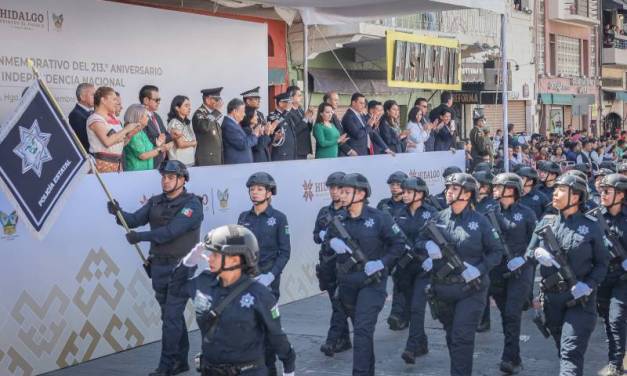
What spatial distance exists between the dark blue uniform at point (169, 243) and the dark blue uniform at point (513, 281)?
127 inches

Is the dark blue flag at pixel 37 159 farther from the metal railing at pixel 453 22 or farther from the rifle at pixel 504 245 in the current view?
the metal railing at pixel 453 22

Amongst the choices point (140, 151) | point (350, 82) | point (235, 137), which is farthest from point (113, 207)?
point (350, 82)

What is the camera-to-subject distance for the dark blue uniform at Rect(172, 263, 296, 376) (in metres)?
6.66

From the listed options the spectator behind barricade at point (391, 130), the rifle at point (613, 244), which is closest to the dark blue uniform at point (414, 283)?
the rifle at point (613, 244)

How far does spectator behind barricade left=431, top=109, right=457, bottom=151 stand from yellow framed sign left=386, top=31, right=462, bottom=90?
1196 mm

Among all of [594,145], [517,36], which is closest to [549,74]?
[517,36]

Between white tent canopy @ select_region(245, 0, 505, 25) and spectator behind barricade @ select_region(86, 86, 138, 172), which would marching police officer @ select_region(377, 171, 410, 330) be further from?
white tent canopy @ select_region(245, 0, 505, 25)

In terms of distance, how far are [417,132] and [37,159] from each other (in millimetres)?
8856

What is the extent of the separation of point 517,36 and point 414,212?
2706cm

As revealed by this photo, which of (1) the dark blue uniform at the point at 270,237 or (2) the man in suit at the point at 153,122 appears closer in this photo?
(1) the dark blue uniform at the point at 270,237

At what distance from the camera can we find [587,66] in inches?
1804

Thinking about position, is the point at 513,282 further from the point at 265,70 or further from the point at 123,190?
the point at 265,70

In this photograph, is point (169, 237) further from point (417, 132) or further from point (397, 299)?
point (417, 132)

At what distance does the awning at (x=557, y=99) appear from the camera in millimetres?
38969
